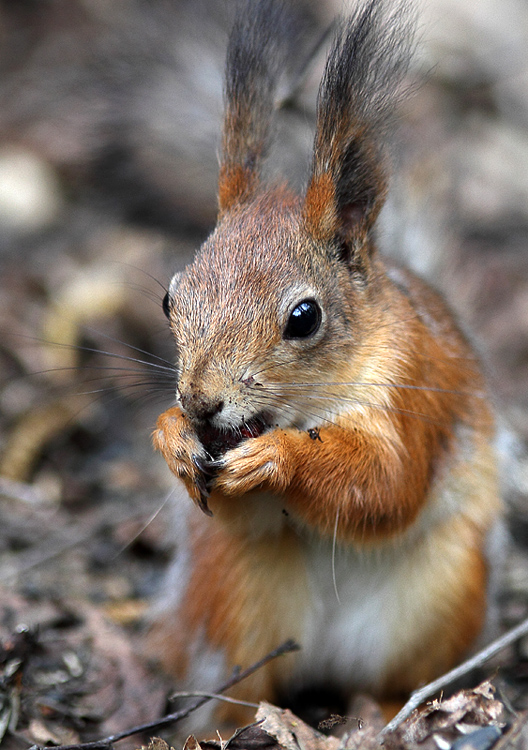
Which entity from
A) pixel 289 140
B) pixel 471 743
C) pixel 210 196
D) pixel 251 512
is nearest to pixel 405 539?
pixel 251 512

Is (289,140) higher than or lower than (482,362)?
higher

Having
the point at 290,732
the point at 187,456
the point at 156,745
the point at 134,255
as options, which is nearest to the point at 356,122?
the point at 187,456

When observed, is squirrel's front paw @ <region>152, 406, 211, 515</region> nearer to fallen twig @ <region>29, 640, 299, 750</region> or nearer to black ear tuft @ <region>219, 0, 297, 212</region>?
fallen twig @ <region>29, 640, 299, 750</region>

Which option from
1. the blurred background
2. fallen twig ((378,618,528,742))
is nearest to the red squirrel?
the blurred background

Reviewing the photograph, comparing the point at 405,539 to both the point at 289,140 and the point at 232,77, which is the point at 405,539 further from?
the point at 289,140

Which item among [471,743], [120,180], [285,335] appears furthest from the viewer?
[120,180]

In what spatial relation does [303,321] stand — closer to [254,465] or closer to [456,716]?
[254,465]

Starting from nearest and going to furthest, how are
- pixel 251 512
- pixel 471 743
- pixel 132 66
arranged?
pixel 471 743 < pixel 251 512 < pixel 132 66
